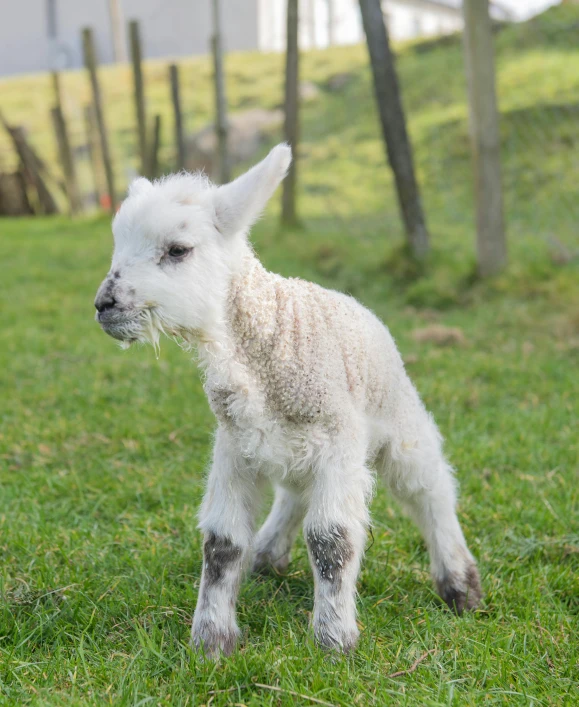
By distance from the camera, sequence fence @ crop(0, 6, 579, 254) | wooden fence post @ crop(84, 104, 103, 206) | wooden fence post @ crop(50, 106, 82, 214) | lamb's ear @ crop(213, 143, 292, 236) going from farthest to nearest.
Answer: wooden fence post @ crop(84, 104, 103, 206) < wooden fence post @ crop(50, 106, 82, 214) < fence @ crop(0, 6, 579, 254) < lamb's ear @ crop(213, 143, 292, 236)

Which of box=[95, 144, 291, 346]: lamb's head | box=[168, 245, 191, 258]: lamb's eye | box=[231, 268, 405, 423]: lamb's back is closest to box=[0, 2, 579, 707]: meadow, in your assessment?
box=[231, 268, 405, 423]: lamb's back

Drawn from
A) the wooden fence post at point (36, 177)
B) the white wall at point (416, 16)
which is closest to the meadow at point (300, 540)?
the wooden fence post at point (36, 177)

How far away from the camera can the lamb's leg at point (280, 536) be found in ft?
11.9

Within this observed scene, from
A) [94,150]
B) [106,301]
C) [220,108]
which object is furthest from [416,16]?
[106,301]

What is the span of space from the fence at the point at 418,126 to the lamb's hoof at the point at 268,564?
173 inches

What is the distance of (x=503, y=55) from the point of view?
12695 millimetres

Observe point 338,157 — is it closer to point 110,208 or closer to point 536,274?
point 110,208

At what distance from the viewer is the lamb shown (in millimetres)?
2762

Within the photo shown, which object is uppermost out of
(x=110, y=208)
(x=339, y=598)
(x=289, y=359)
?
(x=289, y=359)

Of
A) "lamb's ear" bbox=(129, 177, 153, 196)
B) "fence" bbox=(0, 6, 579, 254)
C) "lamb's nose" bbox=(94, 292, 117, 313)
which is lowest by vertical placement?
"fence" bbox=(0, 6, 579, 254)

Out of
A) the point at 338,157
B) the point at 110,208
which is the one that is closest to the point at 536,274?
the point at 338,157

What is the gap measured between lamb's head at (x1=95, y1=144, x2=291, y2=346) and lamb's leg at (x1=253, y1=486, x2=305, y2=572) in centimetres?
116

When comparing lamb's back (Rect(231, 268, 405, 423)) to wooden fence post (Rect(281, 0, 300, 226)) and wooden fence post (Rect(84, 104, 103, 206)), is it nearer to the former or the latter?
wooden fence post (Rect(281, 0, 300, 226))

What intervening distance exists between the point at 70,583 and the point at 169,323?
132 centimetres
